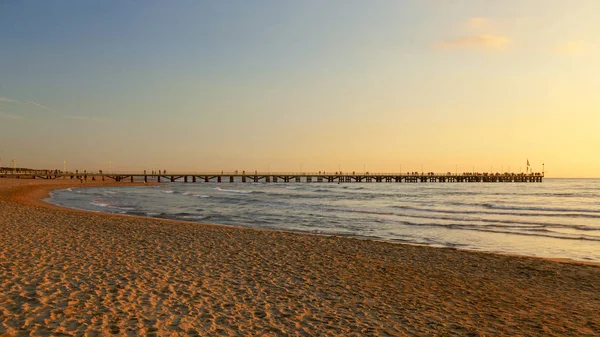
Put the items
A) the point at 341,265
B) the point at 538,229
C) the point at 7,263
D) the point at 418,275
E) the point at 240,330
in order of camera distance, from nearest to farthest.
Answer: the point at 240,330 < the point at 7,263 < the point at 418,275 < the point at 341,265 < the point at 538,229

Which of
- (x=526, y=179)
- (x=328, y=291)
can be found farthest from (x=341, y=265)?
(x=526, y=179)

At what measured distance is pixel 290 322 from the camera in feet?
18.2

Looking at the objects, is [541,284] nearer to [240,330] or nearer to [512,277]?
[512,277]

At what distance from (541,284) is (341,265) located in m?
4.25

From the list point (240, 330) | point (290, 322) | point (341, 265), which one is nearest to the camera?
point (240, 330)

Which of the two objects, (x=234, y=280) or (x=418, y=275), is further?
(x=418, y=275)

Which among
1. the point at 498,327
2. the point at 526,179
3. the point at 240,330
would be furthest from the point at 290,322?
the point at 526,179

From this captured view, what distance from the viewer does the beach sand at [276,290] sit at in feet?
17.7

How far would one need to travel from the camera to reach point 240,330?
5191 mm

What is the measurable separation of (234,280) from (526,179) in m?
147

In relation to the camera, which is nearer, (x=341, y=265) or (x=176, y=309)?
(x=176, y=309)

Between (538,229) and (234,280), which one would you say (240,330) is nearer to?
(234,280)

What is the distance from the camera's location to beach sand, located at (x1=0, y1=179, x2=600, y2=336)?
5.41 meters

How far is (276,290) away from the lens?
7219 millimetres
